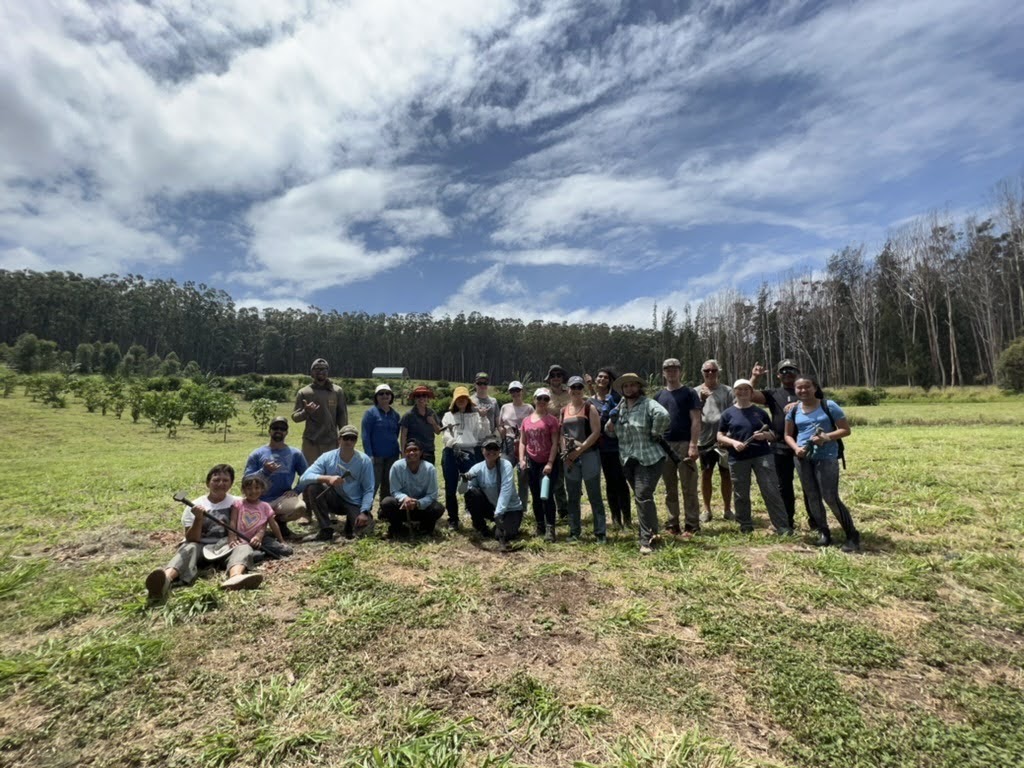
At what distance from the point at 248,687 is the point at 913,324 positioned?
57.1 m

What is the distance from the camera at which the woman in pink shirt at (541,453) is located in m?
5.55

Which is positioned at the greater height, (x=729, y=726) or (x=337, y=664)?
(x=337, y=664)

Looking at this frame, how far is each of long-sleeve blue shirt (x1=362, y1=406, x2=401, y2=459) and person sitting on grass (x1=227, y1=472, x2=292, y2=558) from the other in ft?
4.84

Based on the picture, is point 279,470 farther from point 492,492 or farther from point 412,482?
point 492,492

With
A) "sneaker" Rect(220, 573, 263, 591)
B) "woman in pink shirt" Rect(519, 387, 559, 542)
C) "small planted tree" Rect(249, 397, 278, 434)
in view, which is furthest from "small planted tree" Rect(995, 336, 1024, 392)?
"small planted tree" Rect(249, 397, 278, 434)

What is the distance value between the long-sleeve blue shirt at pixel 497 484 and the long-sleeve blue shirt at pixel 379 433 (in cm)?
117

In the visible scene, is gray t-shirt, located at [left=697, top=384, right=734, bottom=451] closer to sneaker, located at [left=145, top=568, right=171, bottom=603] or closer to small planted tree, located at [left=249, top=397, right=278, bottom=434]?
sneaker, located at [left=145, top=568, right=171, bottom=603]

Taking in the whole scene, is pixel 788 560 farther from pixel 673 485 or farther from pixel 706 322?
pixel 706 322

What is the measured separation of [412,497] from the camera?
5645 mm

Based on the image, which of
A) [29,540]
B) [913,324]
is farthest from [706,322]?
[29,540]

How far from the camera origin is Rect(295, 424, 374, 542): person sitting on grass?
5590mm

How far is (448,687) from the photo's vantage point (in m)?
2.84

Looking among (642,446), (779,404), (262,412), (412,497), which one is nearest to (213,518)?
(412,497)

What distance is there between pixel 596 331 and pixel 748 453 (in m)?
74.6
